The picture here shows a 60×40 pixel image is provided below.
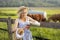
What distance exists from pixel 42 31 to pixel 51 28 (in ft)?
0.63

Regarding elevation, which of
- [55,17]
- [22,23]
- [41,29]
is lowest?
[41,29]

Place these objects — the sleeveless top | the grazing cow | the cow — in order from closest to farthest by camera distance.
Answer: the grazing cow, the cow, the sleeveless top

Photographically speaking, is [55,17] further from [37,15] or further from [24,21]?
[24,21]

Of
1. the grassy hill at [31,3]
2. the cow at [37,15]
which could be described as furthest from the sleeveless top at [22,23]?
the grassy hill at [31,3]

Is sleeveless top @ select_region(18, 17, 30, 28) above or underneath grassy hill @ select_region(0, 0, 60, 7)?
underneath

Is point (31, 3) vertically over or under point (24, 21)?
over

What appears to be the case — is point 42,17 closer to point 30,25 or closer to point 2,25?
point 30,25

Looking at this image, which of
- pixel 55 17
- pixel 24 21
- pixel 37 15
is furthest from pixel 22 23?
pixel 55 17

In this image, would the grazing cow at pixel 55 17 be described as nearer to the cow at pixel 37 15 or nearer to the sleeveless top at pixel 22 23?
the cow at pixel 37 15

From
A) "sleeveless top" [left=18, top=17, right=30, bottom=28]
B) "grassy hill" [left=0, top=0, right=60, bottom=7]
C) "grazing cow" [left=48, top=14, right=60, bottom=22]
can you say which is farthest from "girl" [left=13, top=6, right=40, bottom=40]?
"grazing cow" [left=48, top=14, right=60, bottom=22]

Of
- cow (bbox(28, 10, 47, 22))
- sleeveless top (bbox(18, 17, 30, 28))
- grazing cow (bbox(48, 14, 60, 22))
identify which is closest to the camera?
grazing cow (bbox(48, 14, 60, 22))

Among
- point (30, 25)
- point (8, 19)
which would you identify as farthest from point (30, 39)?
point (8, 19)

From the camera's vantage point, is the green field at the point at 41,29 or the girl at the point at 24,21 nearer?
the green field at the point at 41,29

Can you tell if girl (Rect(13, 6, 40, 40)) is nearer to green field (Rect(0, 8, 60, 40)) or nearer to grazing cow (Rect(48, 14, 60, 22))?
green field (Rect(0, 8, 60, 40))
